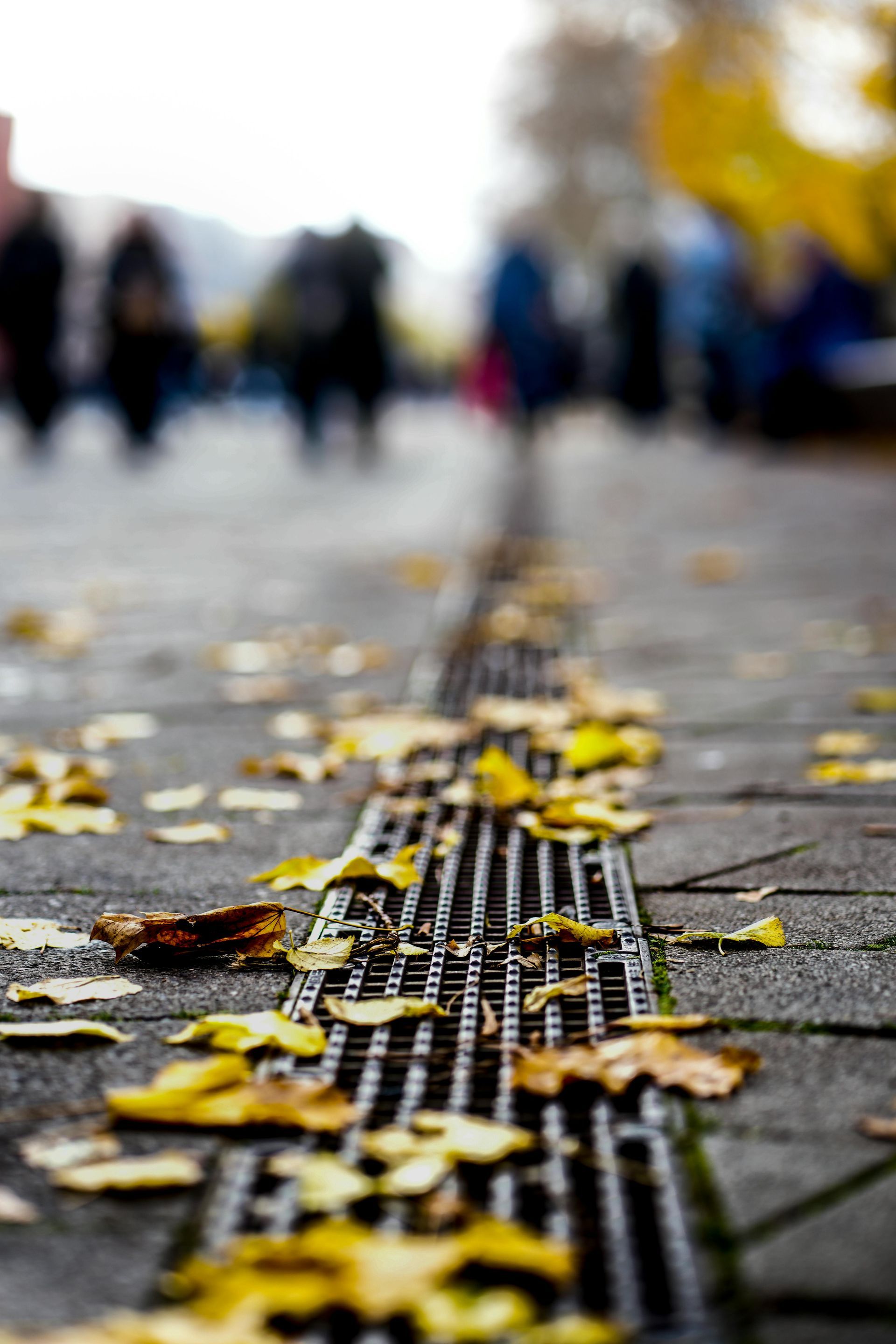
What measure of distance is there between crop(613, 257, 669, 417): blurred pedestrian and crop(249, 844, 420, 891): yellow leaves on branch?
1451 centimetres

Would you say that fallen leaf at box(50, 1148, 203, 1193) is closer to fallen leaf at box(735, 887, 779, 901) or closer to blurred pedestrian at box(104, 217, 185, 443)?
fallen leaf at box(735, 887, 779, 901)

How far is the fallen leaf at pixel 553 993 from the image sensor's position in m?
1.82

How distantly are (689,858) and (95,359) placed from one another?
2612 centimetres

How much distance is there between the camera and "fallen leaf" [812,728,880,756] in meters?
3.15

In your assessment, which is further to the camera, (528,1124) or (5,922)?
(5,922)

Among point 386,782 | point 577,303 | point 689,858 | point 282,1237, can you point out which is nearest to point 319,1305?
point 282,1237

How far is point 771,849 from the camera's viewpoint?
2.50m

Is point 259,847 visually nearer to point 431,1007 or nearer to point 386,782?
point 386,782

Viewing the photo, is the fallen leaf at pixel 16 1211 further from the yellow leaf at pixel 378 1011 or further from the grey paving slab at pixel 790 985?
the grey paving slab at pixel 790 985

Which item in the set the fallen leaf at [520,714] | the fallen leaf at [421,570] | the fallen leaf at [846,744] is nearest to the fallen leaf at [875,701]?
the fallen leaf at [846,744]

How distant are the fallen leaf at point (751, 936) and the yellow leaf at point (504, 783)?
2.26 ft

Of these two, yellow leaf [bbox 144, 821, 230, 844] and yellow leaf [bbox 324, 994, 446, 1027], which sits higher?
yellow leaf [bbox 324, 994, 446, 1027]

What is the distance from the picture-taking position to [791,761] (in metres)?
3.10

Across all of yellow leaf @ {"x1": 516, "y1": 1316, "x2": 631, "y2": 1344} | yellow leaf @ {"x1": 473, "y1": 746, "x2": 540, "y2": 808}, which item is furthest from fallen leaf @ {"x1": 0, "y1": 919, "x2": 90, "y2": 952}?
yellow leaf @ {"x1": 516, "y1": 1316, "x2": 631, "y2": 1344}
